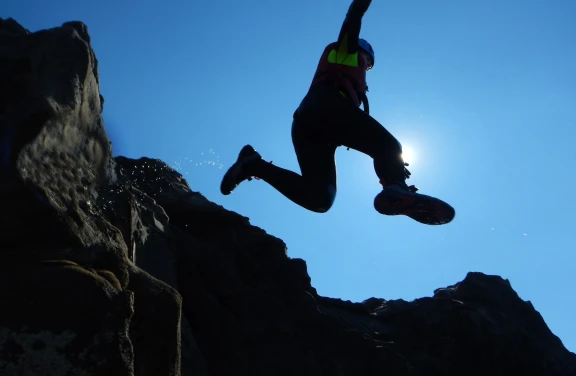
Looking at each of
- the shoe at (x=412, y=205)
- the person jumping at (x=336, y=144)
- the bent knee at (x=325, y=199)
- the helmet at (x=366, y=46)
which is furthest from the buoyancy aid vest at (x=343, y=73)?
the shoe at (x=412, y=205)

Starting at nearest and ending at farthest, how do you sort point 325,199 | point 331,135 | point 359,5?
point 359,5 < point 325,199 < point 331,135

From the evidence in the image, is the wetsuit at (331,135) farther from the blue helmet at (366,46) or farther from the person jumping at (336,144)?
the blue helmet at (366,46)

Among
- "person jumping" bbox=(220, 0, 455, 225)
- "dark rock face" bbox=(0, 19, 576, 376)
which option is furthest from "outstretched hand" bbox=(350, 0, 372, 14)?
"dark rock face" bbox=(0, 19, 576, 376)

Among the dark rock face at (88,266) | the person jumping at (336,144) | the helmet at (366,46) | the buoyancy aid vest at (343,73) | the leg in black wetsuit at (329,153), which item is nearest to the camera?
the dark rock face at (88,266)

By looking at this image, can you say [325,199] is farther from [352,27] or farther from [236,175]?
[352,27]

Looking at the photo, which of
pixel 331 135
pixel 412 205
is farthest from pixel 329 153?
pixel 412 205

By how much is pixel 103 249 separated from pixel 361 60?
3307 mm

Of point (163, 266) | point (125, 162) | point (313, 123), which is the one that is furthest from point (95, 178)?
point (125, 162)

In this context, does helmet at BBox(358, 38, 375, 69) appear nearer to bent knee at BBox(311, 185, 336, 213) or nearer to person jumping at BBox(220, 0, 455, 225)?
person jumping at BBox(220, 0, 455, 225)

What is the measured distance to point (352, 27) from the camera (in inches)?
211

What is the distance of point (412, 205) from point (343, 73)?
5.11 ft

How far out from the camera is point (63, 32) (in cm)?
548

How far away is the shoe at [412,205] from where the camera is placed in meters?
5.30

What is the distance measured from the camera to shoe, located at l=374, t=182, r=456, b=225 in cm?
530
